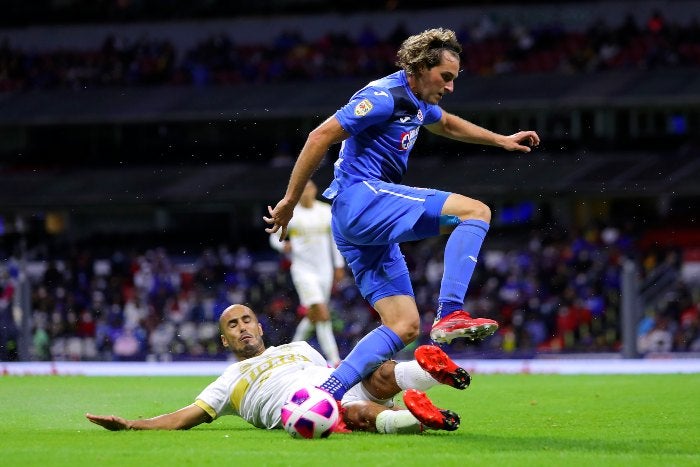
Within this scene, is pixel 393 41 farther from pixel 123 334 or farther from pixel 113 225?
pixel 123 334

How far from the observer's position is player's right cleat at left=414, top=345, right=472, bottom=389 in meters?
6.94

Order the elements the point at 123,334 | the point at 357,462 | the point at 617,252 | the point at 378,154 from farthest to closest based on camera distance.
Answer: the point at 617,252, the point at 123,334, the point at 378,154, the point at 357,462

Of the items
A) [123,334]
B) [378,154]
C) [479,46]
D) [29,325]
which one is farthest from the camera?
[479,46]

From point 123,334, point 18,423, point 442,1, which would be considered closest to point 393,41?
point 442,1

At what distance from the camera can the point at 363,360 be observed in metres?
7.50

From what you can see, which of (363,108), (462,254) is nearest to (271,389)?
(462,254)

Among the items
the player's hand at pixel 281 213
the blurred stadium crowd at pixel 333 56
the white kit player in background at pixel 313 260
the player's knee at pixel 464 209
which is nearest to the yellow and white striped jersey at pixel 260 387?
the player's hand at pixel 281 213

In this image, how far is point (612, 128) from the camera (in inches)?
1252

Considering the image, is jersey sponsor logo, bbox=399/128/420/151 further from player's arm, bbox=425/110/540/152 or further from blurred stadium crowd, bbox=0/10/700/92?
blurred stadium crowd, bbox=0/10/700/92

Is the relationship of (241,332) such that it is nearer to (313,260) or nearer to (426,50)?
(426,50)

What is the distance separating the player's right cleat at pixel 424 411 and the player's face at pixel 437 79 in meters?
1.70

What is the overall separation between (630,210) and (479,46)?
6512mm

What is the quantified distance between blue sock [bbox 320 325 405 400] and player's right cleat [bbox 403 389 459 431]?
434 mm

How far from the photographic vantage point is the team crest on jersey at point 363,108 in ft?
23.7
